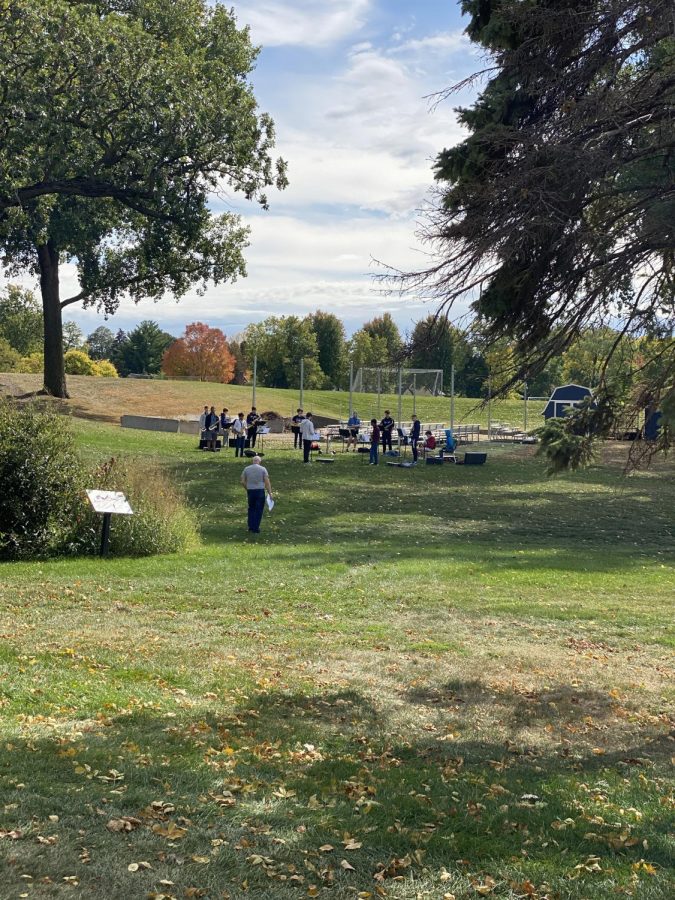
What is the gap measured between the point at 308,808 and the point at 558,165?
6210 mm

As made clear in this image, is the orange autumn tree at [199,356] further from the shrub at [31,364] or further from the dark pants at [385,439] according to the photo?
the dark pants at [385,439]

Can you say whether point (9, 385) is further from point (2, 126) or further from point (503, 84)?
point (503, 84)

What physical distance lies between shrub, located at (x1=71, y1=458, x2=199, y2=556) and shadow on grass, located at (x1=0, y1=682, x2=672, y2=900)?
30.5ft

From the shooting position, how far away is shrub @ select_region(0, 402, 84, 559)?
53.8 ft

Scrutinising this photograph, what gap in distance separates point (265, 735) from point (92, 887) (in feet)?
10.2

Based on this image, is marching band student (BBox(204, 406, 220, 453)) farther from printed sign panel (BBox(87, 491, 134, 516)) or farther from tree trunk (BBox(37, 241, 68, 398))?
printed sign panel (BBox(87, 491, 134, 516))

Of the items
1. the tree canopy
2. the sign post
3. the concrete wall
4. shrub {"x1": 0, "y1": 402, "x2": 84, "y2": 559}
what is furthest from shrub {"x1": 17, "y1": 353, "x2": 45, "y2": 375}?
the tree canopy

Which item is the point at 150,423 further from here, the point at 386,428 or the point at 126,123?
the point at 126,123

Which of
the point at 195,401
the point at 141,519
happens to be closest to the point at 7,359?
the point at 195,401

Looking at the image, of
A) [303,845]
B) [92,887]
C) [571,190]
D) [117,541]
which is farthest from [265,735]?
[117,541]

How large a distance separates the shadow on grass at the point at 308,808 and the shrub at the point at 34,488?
912 centimetres

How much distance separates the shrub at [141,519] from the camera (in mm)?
17172

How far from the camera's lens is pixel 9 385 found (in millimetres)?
50688

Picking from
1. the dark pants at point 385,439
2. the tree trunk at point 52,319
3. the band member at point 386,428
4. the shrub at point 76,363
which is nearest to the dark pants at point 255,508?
the band member at point 386,428
